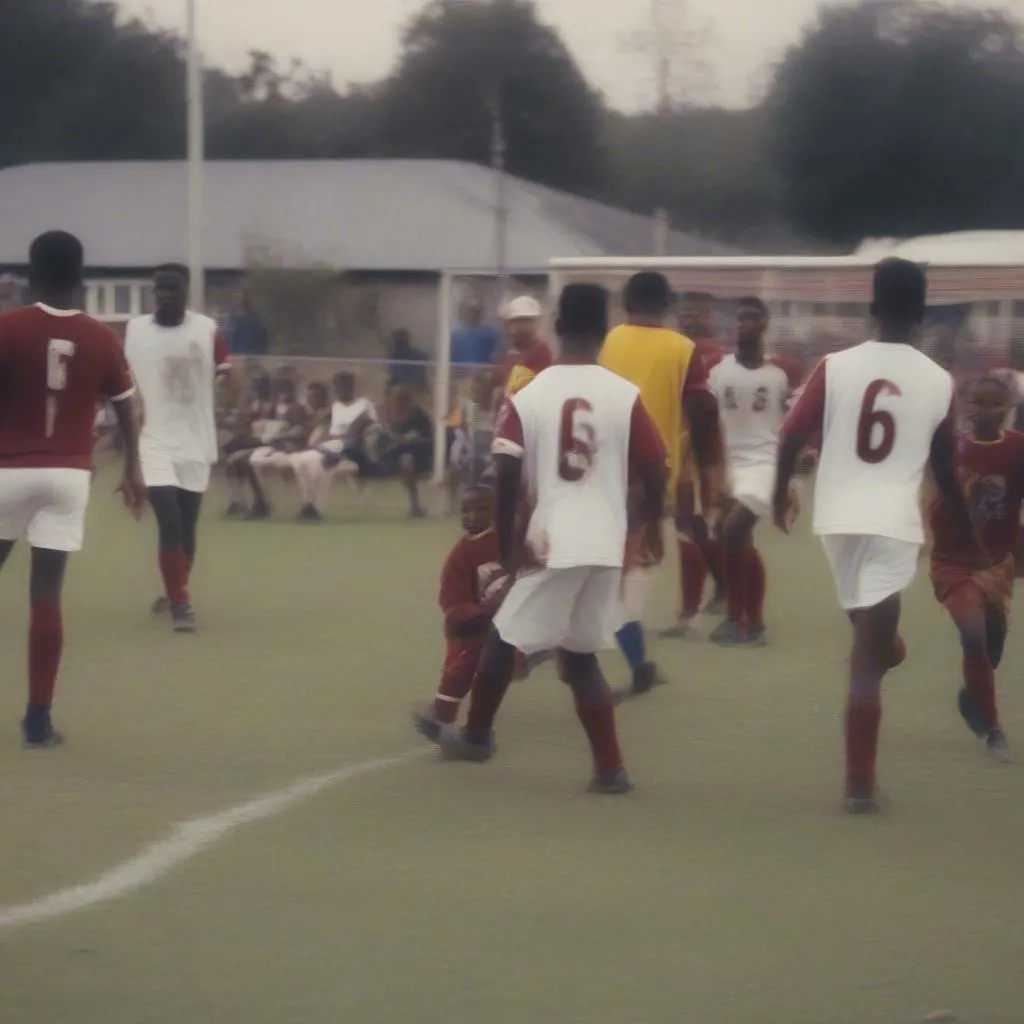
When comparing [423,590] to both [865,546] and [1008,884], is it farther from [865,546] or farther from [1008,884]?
[1008,884]

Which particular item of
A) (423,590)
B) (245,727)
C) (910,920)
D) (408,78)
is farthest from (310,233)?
(910,920)

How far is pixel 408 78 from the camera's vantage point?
191 feet

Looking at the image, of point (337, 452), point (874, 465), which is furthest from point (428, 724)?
point (337, 452)

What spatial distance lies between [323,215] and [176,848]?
1635 inches

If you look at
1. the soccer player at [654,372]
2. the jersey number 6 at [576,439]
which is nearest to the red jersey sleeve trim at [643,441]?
the jersey number 6 at [576,439]

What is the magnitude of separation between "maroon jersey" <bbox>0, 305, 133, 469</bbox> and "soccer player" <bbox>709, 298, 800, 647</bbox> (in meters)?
4.23

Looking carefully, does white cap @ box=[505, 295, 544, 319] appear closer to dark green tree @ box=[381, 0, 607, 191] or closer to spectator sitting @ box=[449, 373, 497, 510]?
spectator sitting @ box=[449, 373, 497, 510]

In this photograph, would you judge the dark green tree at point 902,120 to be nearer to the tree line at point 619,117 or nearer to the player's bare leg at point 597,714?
the tree line at point 619,117

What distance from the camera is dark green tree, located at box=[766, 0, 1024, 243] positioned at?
4534cm

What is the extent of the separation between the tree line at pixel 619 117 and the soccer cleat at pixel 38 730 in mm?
38544

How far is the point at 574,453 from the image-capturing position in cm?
720

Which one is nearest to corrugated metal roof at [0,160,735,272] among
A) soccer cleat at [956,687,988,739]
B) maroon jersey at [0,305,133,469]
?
maroon jersey at [0,305,133,469]

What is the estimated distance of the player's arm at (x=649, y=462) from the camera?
23.9 feet

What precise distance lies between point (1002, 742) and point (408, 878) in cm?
306
